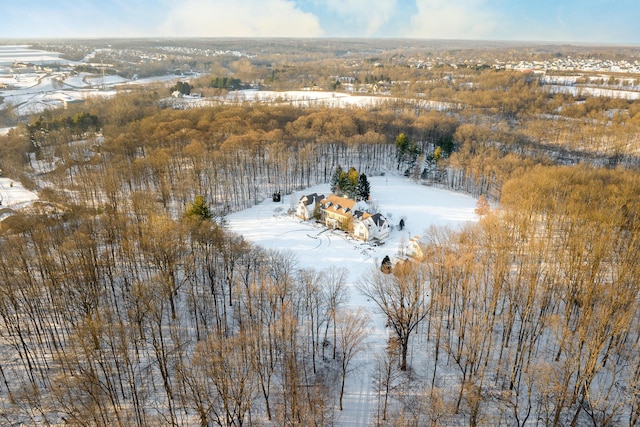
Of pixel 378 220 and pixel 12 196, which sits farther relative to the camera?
pixel 12 196

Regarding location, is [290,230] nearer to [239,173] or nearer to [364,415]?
[239,173]

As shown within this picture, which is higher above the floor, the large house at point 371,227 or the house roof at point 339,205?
the house roof at point 339,205

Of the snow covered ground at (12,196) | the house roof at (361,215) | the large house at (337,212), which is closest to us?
the house roof at (361,215)

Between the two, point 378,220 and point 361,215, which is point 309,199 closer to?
point 361,215

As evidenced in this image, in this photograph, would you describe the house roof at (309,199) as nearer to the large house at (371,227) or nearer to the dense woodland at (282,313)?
the large house at (371,227)

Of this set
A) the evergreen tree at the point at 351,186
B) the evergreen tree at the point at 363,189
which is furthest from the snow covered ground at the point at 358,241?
the evergreen tree at the point at 351,186

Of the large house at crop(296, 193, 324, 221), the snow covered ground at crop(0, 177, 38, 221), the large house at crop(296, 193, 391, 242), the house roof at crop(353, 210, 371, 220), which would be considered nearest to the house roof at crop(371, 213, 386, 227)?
the large house at crop(296, 193, 391, 242)

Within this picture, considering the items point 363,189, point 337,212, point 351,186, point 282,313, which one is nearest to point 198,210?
point 337,212
